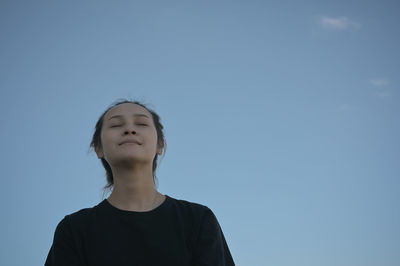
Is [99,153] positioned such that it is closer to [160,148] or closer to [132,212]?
[160,148]

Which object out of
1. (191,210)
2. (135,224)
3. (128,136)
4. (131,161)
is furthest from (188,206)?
(128,136)

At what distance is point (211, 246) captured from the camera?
334 cm

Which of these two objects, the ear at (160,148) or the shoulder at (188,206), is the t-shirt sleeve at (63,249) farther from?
the ear at (160,148)

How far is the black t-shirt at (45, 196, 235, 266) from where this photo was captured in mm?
3139

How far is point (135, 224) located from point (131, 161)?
23.3 inches

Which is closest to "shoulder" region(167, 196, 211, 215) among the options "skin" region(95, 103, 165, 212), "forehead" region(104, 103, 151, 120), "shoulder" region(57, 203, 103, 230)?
"skin" region(95, 103, 165, 212)

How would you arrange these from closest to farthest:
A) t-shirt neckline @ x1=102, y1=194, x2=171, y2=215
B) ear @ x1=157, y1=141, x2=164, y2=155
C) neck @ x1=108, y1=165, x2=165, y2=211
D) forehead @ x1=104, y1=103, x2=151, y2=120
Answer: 1. t-shirt neckline @ x1=102, y1=194, x2=171, y2=215
2. neck @ x1=108, y1=165, x2=165, y2=211
3. forehead @ x1=104, y1=103, x2=151, y2=120
4. ear @ x1=157, y1=141, x2=164, y2=155

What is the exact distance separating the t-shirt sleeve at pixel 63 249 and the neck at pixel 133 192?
18.5 inches

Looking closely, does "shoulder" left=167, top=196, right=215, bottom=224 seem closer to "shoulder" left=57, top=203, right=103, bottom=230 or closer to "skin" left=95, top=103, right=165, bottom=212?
"skin" left=95, top=103, right=165, bottom=212

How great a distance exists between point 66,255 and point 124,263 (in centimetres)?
55

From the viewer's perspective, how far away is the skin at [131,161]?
3.49m

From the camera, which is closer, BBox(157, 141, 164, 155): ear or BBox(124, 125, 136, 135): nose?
BBox(124, 125, 136, 135): nose

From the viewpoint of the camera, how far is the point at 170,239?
327cm

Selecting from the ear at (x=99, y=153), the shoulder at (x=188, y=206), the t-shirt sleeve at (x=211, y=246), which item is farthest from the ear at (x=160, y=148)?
the t-shirt sleeve at (x=211, y=246)
